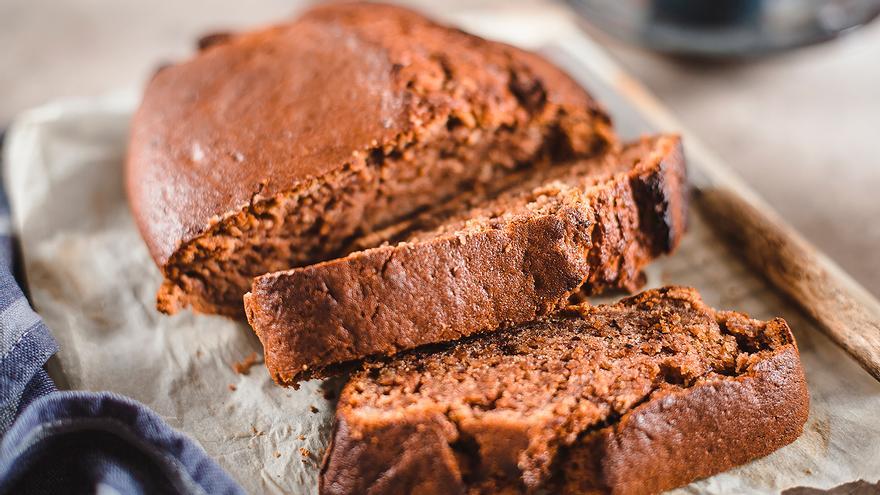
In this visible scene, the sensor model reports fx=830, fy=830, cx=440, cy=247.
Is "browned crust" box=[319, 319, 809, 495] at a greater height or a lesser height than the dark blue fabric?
greater

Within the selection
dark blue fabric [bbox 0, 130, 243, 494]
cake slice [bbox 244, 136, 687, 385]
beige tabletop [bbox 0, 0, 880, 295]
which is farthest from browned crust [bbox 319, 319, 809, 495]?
beige tabletop [bbox 0, 0, 880, 295]

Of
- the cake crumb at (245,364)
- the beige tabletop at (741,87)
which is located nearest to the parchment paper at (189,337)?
the cake crumb at (245,364)

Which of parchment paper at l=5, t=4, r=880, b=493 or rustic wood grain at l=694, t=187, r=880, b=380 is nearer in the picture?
parchment paper at l=5, t=4, r=880, b=493

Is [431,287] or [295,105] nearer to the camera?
[431,287]

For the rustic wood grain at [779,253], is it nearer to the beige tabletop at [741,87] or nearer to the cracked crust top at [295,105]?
the beige tabletop at [741,87]

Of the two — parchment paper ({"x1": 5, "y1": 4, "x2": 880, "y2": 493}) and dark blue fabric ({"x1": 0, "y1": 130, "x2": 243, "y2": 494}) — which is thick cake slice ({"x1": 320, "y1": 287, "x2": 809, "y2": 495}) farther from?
dark blue fabric ({"x1": 0, "y1": 130, "x2": 243, "y2": 494})

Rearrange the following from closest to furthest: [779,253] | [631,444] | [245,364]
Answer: [631,444] → [245,364] → [779,253]

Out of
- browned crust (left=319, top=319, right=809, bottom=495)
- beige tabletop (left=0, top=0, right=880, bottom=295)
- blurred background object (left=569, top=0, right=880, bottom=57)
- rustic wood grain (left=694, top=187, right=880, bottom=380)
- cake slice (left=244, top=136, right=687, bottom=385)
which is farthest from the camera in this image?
blurred background object (left=569, top=0, right=880, bottom=57)

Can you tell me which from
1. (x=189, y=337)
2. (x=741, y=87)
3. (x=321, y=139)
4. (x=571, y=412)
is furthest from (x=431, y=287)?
(x=741, y=87)

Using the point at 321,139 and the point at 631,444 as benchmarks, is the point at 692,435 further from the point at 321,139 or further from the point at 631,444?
the point at 321,139
